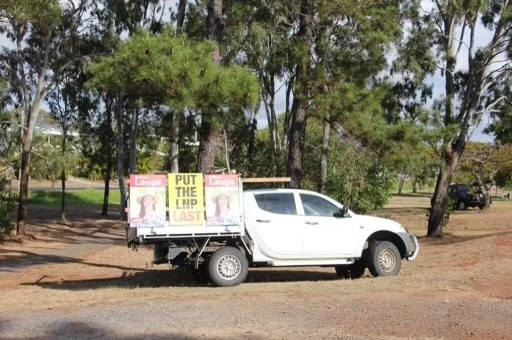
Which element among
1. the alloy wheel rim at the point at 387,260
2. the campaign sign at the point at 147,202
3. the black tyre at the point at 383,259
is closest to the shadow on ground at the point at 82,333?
the campaign sign at the point at 147,202

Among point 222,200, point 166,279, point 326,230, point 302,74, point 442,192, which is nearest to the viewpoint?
point 222,200

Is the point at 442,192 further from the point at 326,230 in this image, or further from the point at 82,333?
the point at 82,333

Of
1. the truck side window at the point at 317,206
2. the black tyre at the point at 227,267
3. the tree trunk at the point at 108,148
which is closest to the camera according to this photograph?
the black tyre at the point at 227,267

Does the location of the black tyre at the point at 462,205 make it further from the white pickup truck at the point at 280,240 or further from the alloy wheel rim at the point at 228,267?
the alloy wheel rim at the point at 228,267

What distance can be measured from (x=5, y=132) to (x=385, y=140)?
877 inches

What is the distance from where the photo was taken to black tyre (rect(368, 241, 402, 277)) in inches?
534

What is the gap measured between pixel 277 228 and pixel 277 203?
0.52 meters

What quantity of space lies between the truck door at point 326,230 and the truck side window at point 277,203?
0.77ft

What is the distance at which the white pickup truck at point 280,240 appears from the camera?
1273 cm

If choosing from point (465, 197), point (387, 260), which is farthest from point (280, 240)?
point (465, 197)

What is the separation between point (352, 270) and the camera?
14.3m

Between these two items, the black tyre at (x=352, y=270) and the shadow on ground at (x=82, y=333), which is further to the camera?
the black tyre at (x=352, y=270)

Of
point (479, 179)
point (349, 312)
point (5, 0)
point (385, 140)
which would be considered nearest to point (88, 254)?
point (5, 0)

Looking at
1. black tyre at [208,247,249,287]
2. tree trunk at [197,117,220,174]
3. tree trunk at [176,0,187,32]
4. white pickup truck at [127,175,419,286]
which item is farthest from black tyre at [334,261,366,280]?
tree trunk at [176,0,187,32]
